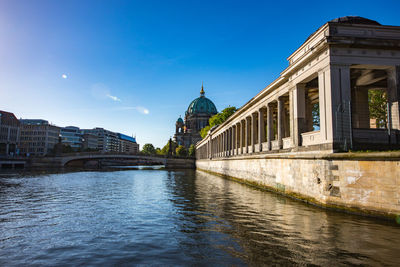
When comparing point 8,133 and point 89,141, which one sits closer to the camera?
point 8,133

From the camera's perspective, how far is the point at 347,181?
11.2 m

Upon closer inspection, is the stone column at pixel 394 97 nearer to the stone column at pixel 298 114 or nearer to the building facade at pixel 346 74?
the building facade at pixel 346 74

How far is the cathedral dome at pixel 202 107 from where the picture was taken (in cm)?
15912

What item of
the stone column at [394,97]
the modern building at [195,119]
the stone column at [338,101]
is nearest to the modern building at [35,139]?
the modern building at [195,119]

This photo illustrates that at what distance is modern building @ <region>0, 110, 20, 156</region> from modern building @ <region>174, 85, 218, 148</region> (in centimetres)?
7893

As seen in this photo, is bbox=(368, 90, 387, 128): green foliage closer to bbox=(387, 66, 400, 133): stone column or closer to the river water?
bbox=(387, 66, 400, 133): stone column

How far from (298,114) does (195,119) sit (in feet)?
452

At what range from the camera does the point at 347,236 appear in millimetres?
7996

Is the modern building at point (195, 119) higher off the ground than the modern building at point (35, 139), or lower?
higher

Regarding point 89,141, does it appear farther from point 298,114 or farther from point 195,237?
point 195,237

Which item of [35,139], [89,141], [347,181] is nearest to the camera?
[347,181]

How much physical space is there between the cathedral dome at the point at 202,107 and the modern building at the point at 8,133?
87.8 meters

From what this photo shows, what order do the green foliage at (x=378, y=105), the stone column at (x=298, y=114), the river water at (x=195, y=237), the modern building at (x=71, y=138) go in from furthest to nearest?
the modern building at (x=71, y=138) → the green foliage at (x=378, y=105) → the stone column at (x=298, y=114) → the river water at (x=195, y=237)

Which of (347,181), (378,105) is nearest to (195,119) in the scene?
(378,105)
